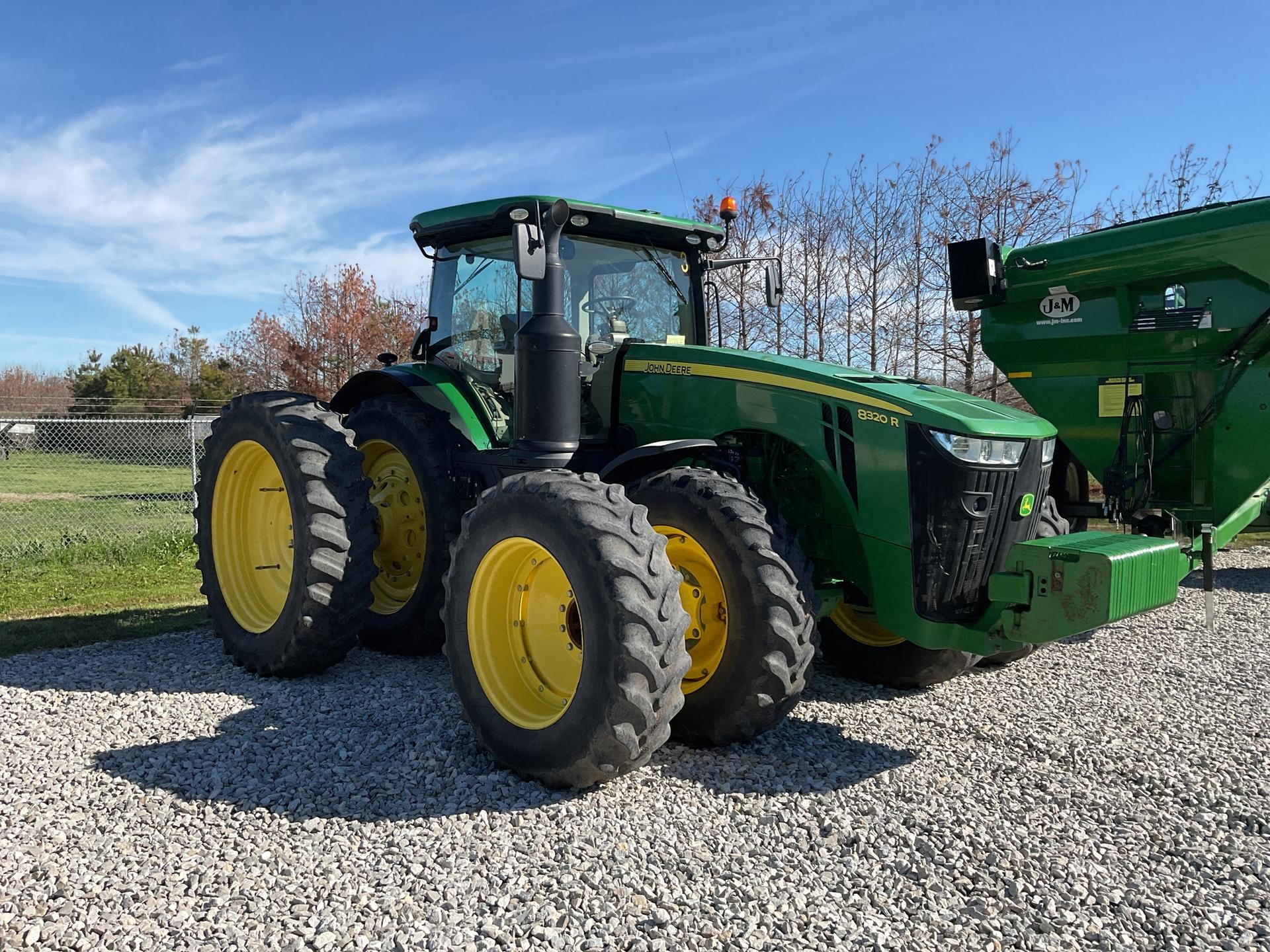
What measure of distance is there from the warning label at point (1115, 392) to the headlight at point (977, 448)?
13.4 ft

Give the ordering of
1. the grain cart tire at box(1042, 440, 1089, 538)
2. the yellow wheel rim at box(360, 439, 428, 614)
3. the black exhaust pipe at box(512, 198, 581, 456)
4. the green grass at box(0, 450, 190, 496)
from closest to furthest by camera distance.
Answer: the black exhaust pipe at box(512, 198, 581, 456) → the yellow wheel rim at box(360, 439, 428, 614) → the grain cart tire at box(1042, 440, 1089, 538) → the green grass at box(0, 450, 190, 496)

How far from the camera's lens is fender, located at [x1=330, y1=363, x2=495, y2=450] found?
17.6ft

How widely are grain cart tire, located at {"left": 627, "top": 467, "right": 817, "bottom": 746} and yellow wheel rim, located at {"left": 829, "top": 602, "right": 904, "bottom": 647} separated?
123cm

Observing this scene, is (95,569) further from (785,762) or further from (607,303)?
(785,762)

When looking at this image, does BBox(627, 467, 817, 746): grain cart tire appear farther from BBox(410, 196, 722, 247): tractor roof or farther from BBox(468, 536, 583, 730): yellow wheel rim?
BBox(410, 196, 722, 247): tractor roof

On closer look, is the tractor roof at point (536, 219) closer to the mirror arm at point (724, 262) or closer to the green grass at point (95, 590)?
the mirror arm at point (724, 262)

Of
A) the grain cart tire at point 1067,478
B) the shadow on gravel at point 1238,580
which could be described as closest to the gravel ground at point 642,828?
the grain cart tire at point 1067,478

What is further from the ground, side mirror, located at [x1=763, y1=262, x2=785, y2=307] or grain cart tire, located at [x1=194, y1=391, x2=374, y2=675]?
side mirror, located at [x1=763, y1=262, x2=785, y2=307]

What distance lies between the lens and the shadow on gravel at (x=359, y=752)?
3.75 metres

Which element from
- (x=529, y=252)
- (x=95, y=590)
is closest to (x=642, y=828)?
(x=529, y=252)

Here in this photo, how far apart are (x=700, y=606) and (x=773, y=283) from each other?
224 centimetres

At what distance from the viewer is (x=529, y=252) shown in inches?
168

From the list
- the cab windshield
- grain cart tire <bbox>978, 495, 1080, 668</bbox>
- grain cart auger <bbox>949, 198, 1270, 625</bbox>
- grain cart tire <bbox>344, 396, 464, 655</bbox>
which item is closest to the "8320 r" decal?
grain cart tire <bbox>978, 495, 1080, 668</bbox>

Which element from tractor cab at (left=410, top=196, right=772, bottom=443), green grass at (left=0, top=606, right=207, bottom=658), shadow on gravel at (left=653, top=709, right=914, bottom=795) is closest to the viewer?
shadow on gravel at (left=653, top=709, right=914, bottom=795)
